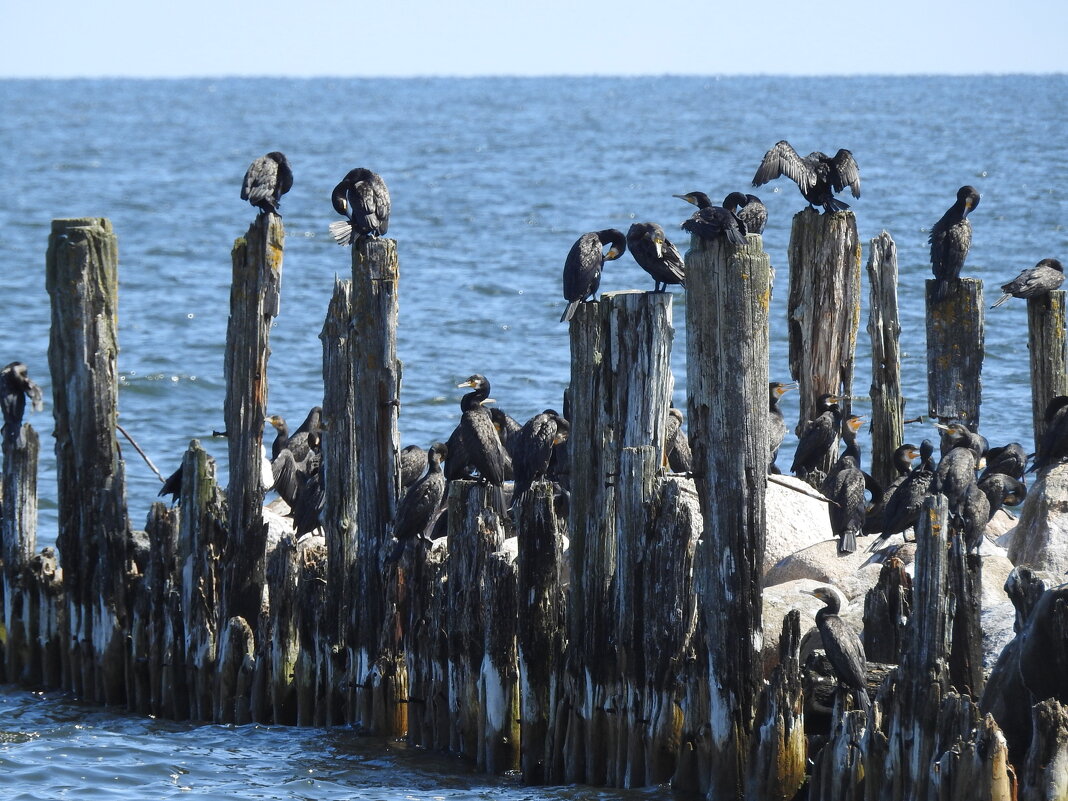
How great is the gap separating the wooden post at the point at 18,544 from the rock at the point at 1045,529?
6600mm

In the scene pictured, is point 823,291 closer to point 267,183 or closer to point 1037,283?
point 1037,283

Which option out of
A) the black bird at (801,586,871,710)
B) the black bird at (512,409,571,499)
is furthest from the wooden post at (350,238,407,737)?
the black bird at (801,586,871,710)

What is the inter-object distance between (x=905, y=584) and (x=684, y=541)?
1233mm

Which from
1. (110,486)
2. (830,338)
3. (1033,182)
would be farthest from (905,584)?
(1033,182)

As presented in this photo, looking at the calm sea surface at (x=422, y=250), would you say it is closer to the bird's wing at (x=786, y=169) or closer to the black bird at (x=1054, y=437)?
the bird's wing at (x=786, y=169)

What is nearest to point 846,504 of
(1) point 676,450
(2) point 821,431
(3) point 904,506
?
(3) point 904,506

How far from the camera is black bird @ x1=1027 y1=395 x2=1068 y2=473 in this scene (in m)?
11.5

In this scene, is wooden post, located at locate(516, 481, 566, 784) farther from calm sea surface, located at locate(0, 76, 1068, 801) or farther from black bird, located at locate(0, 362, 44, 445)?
black bird, located at locate(0, 362, 44, 445)

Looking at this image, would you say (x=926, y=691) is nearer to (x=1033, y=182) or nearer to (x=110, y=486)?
(x=110, y=486)

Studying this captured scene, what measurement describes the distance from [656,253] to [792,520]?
2546 mm

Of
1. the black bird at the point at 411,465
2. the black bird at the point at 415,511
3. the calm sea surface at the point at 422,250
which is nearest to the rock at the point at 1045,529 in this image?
the calm sea surface at the point at 422,250

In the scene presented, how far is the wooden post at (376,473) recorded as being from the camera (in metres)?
9.41

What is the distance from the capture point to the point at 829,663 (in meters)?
8.43

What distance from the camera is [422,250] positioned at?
34.5 m
